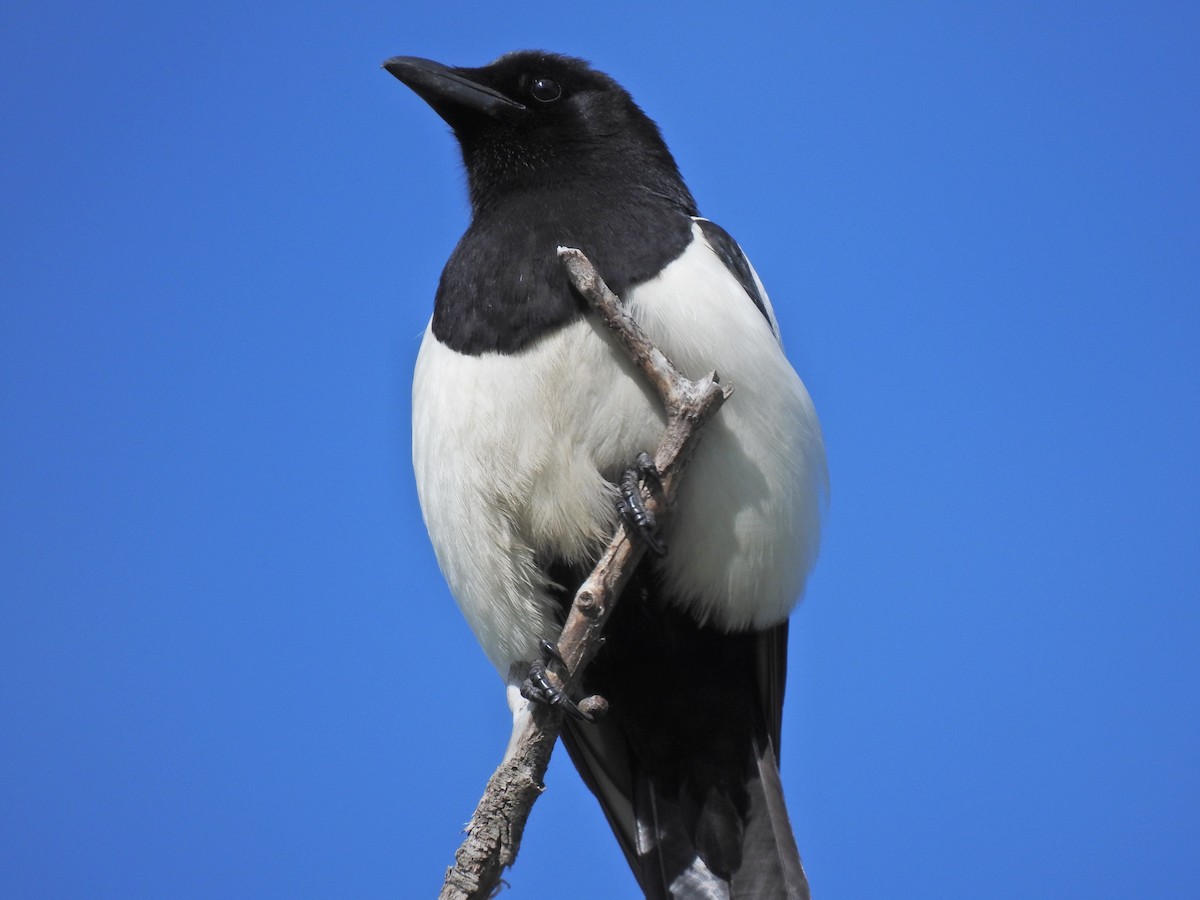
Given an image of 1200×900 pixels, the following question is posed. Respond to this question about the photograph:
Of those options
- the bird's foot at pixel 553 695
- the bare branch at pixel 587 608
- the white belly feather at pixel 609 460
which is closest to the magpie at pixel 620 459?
the white belly feather at pixel 609 460

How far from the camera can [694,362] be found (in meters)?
3.87

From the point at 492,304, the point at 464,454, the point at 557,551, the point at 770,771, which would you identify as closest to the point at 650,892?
the point at 770,771

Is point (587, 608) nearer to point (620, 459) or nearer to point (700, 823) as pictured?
point (620, 459)

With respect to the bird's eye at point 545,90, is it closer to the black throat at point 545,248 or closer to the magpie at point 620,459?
the magpie at point 620,459

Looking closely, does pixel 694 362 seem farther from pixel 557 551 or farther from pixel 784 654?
pixel 784 654

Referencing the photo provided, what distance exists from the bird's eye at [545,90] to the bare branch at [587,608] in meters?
1.25

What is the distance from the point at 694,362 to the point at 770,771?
1605 mm

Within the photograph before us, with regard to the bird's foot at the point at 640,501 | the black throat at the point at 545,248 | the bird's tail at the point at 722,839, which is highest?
the black throat at the point at 545,248

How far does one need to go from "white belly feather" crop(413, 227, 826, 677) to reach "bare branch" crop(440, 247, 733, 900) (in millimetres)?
190

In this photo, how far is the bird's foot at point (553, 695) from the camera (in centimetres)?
367

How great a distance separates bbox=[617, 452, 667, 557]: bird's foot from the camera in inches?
145

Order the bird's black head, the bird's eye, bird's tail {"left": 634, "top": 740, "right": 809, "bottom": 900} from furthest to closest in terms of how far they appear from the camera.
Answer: the bird's eye, the bird's black head, bird's tail {"left": 634, "top": 740, "right": 809, "bottom": 900}

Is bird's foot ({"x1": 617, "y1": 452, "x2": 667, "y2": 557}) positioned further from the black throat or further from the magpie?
the black throat

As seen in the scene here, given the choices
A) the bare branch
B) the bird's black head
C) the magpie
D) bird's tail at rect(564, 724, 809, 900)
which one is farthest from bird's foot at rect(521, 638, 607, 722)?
the bird's black head
